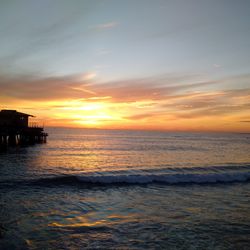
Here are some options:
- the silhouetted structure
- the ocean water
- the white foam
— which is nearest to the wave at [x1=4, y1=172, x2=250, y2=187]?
the white foam

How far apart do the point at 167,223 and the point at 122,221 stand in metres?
2.08

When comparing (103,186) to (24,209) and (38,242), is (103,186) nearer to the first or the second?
(24,209)

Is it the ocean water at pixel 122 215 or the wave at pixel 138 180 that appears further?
the wave at pixel 138 180

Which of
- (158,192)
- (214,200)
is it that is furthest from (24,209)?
(214,200)

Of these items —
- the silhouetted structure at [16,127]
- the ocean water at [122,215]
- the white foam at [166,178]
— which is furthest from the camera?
the silhouetted structure at [16,127]

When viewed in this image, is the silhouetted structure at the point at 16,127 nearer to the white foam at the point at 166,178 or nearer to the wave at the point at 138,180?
the wave at the point at 138,180

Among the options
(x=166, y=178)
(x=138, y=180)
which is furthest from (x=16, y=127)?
(x=166, y=178)

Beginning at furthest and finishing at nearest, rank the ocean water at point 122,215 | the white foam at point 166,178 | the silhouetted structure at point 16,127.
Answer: the silhouetted structure at point 16,127, the white foam at point 166,178, the ocean water at point 122,215

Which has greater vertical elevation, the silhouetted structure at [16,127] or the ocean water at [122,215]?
the silhouetted structure at [16,127]

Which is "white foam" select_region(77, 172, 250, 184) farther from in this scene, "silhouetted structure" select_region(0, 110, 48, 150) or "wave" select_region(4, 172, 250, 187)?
"silhouetted structure" select_region(0, 110, 48, 150)

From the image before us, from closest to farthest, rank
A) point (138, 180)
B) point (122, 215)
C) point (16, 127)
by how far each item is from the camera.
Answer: point (122, 215), point (138, 180), point (16, 127)

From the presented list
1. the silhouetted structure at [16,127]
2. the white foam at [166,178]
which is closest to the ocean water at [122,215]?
the white foam at [166,178]

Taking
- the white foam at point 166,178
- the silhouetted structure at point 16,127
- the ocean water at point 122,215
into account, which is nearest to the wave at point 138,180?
the white foam at point 166,178

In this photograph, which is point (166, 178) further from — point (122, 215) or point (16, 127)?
point (16, 127)
